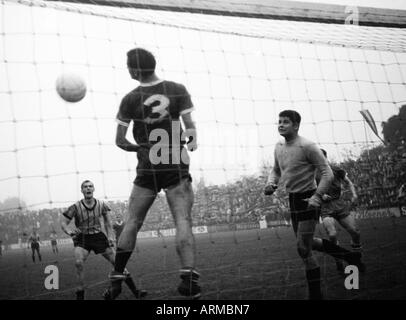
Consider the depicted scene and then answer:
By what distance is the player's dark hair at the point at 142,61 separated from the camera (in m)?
2.99

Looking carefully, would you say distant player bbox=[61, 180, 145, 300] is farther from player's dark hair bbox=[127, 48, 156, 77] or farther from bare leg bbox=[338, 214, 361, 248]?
bare leg bbox=[338, 214, 361, 248]

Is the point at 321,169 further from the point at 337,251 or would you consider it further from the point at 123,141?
the point at 123,141

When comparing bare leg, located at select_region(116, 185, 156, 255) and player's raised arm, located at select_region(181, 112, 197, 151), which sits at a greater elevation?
player's raised arm, located at select_region(181, 112, 197, 151)

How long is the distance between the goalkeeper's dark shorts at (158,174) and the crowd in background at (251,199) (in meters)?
7.15

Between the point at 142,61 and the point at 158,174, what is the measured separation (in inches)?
34.5

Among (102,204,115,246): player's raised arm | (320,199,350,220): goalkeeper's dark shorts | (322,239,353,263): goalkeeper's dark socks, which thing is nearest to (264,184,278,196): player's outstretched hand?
(322,239,353,263): goalkeeper's dark socks

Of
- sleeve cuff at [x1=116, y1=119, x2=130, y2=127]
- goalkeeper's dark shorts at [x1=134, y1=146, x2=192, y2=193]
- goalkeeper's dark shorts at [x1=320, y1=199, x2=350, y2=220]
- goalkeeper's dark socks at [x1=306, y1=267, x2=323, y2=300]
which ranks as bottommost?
goalkeeper's dark socks at [x1=306, y1=267, x2=323, y2=300]

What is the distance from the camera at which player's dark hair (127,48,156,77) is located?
2992mm

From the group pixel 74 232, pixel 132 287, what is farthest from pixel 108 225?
pixel 132 287

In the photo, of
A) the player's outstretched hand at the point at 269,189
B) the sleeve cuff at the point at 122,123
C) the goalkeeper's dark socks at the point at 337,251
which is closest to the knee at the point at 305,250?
the player's outstretched hand at the point at 269,189

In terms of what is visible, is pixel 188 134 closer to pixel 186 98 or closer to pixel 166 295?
pixel 186 98
